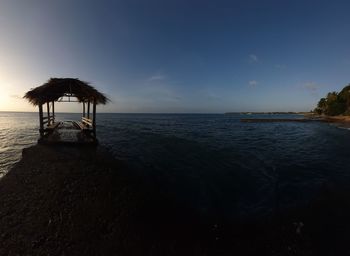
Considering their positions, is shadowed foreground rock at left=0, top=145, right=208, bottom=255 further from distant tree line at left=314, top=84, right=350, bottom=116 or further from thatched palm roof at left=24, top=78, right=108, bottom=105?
distant tree line at left=314, top=84, right=350, bottom=116

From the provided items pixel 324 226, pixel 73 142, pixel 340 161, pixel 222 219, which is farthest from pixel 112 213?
pixel 340 161

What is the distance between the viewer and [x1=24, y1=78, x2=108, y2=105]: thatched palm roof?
13.5 m

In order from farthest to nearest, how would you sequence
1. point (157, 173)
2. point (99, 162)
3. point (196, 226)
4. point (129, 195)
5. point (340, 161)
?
point (340, 161) → point (99, 162) → point (157, 173) → point (129, 195) → point (196, 226)

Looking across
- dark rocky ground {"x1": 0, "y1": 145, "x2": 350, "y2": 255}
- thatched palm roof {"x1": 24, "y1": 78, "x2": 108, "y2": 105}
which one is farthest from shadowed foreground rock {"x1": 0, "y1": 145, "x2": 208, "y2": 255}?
thatched palm roof {"x1": 24, "y1": 78, "x2": 108, "y2": 105}

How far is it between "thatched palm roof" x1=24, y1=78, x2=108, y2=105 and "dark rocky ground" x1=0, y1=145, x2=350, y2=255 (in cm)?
827

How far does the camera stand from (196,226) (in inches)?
195

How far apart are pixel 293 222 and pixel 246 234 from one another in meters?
1.76

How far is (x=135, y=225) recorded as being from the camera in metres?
4.84

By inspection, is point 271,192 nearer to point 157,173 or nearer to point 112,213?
point 157,173

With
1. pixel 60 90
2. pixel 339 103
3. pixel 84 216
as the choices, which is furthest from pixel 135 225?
pixel 339 103

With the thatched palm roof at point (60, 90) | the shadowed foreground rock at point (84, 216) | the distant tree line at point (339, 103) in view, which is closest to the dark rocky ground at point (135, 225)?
the shadowed foreground rock at point (84, 216)

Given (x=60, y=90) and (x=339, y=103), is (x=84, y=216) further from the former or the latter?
(x=339, y=103)

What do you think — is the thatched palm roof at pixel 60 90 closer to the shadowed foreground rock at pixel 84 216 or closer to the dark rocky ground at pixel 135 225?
the shadowed foreground rock at pixel 84 216

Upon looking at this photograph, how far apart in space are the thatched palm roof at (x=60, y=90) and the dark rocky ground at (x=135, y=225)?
8274 mm
